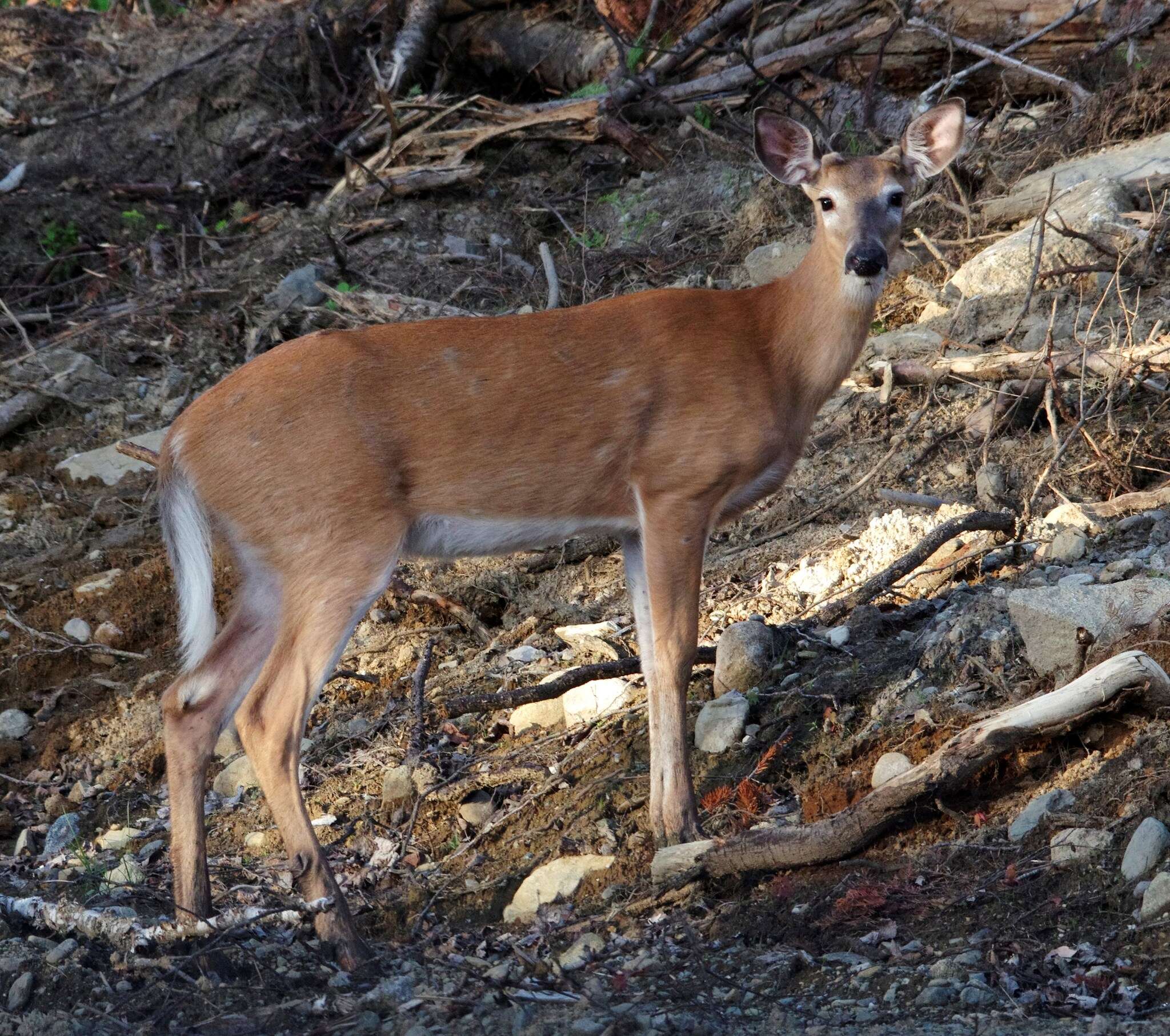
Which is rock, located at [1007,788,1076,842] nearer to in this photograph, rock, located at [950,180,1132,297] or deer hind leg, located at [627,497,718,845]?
deer hind leg, located at [627,497,718,845]

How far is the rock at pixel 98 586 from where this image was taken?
22.4 feet

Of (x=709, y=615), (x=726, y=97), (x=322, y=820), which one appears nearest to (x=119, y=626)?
(x=322, y=820)

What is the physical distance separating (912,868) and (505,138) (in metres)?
7.72

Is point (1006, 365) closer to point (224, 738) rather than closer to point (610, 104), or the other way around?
point (224, 738)

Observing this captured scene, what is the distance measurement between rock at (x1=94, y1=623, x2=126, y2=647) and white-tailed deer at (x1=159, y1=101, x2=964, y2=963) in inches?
81.1

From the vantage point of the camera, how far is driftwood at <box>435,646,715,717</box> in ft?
17.9

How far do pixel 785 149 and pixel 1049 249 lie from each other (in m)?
2.52

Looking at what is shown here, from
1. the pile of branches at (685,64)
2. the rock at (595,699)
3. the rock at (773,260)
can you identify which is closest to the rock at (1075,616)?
the rock at (595,699)

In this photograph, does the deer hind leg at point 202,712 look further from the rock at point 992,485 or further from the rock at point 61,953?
the rock at point 992,485

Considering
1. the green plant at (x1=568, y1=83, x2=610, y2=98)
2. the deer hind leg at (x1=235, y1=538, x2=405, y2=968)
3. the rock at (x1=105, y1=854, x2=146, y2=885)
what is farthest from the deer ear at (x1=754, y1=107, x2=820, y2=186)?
the green plant at (x1=568, y1=83, x2=610, y2=98)

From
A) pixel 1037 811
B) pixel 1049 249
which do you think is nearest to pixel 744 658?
pixel 1037 811

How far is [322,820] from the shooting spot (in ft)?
17.5

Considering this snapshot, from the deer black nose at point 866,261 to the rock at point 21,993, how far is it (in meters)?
3.53

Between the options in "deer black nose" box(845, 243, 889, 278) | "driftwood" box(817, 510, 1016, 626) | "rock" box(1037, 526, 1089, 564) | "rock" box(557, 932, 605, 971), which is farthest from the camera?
"driftwood" box(817, 510, 1016, 626)
